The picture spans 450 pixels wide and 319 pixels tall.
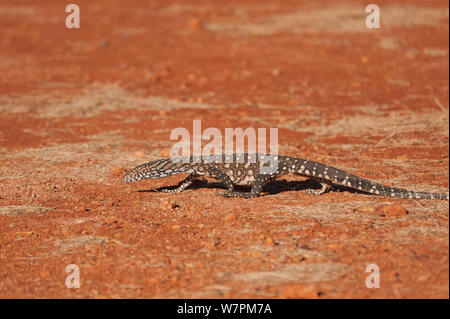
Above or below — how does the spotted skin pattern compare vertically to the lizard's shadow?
above

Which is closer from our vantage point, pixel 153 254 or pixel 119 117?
pixel 153 254

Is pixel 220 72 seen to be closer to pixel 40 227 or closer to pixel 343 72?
pixel 343 72

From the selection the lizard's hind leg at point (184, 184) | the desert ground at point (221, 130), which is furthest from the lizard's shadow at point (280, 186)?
the lizard's hind leg at point (184, 184)

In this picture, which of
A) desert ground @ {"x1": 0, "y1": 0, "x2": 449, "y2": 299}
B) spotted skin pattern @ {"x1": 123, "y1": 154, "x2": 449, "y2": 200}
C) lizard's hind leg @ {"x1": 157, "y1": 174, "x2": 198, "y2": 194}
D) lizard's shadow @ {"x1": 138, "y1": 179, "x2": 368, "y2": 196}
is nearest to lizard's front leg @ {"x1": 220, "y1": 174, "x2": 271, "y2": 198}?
spotted skin pattern @ {"x1": 123, "y1": 154, "x2": 449, "y2": 200}

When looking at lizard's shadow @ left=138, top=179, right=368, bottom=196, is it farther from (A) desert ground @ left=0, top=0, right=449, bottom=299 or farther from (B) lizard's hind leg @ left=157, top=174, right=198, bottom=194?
(B) lizard's hind leg @ left=157, top=174, right=198, bottom=194

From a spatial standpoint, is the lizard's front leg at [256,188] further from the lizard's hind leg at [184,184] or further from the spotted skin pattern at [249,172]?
the lizard's hind leg at [184,184]

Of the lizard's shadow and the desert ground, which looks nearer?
the desert ground

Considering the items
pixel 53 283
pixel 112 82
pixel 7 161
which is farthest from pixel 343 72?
pixel 53 283

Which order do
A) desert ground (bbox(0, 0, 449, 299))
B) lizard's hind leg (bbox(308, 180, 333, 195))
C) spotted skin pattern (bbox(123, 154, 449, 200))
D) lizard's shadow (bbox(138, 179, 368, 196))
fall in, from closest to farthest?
desert ground (bbox(0, 0, 449, 299))
spotted skin pattern (bbox(123, 154, 449, 200))
lizard's hind leg (bbox(308, 180, 333, 195))
lizard's shadow (bbox(138, 179, 368, 196))

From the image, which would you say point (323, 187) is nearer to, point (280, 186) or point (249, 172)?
point (280, 186)
